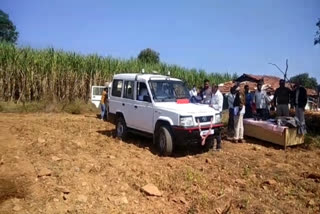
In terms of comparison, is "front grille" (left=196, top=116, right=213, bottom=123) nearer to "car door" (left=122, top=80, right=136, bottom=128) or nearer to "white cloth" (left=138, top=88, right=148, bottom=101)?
"white cloth" (left=138, top=88, right=148, bottom=101)

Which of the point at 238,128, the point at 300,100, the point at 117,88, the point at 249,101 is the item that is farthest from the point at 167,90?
the point at 300,100

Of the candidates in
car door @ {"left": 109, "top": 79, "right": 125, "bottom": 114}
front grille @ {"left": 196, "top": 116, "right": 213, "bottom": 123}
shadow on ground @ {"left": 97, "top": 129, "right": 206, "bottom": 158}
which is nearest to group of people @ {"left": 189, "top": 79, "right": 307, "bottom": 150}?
shadow on ground @ {"left": 97, "top": 129, "right": 206, "bottom": 158}

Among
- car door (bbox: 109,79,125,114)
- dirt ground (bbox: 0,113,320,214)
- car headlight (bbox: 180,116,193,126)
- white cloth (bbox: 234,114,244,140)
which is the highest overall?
car door (bbox: 109,79,125,114)

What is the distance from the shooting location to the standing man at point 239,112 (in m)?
9.93

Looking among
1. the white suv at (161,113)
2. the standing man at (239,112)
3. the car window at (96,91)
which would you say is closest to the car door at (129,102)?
the white suv at (161,113)

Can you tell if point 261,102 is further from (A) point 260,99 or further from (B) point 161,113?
(B) point 161,113

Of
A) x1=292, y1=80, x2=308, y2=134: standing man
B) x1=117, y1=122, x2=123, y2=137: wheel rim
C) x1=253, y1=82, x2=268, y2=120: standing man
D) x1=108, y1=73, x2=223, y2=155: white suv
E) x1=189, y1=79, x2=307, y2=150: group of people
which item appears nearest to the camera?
x1=108, y1=73, x2=223, y2=155: white suv

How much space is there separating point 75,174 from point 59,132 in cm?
480

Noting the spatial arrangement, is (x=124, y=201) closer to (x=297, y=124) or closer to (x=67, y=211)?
(x=67, y=211)

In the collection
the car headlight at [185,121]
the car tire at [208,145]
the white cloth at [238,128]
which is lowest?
the car tire at [208,145]

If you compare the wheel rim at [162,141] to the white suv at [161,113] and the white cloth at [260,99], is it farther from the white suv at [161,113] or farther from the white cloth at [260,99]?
the white cloth at [260,99]

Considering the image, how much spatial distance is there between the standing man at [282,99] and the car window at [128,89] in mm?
4911

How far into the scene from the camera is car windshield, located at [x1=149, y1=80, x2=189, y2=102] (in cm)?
892

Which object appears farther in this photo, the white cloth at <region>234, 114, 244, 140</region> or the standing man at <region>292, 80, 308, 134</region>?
the standing man at <region>292, 80, 308, 134</region>
